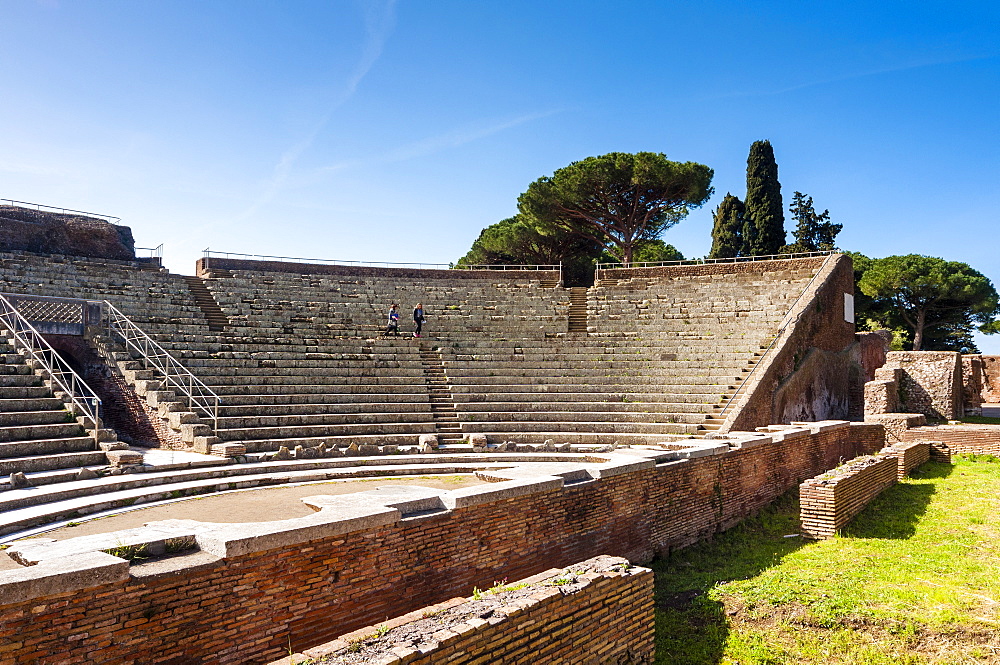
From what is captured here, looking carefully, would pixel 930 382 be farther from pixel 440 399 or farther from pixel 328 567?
pixel 328 567

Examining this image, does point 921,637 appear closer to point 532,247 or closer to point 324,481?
point 324,481

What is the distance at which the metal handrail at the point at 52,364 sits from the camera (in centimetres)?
1115

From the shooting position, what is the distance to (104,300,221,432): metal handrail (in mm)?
12774

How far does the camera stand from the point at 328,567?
17.3ft

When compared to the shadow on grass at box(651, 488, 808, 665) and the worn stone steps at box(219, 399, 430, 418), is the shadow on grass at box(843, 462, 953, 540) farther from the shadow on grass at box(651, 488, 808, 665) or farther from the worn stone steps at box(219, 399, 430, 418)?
the worn stone steps at box(219, 399, 430, 418)

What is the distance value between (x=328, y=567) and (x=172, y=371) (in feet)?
33.2

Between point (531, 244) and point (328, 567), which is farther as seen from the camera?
point (531, 244)

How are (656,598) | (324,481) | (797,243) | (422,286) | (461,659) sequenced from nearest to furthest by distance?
(461,659)
(656,598)
(324,481)
(422,286)
(797,243)

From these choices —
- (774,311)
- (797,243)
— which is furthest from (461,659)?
(797,243)

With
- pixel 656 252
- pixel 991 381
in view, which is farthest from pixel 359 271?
pixel 656 252

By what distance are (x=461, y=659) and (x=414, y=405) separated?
425 inches

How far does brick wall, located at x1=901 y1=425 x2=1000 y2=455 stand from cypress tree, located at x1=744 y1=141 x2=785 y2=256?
19.0 meters

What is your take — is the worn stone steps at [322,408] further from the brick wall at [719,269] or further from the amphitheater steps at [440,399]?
the brick wall at [719,269]

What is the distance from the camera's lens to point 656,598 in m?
7.15
